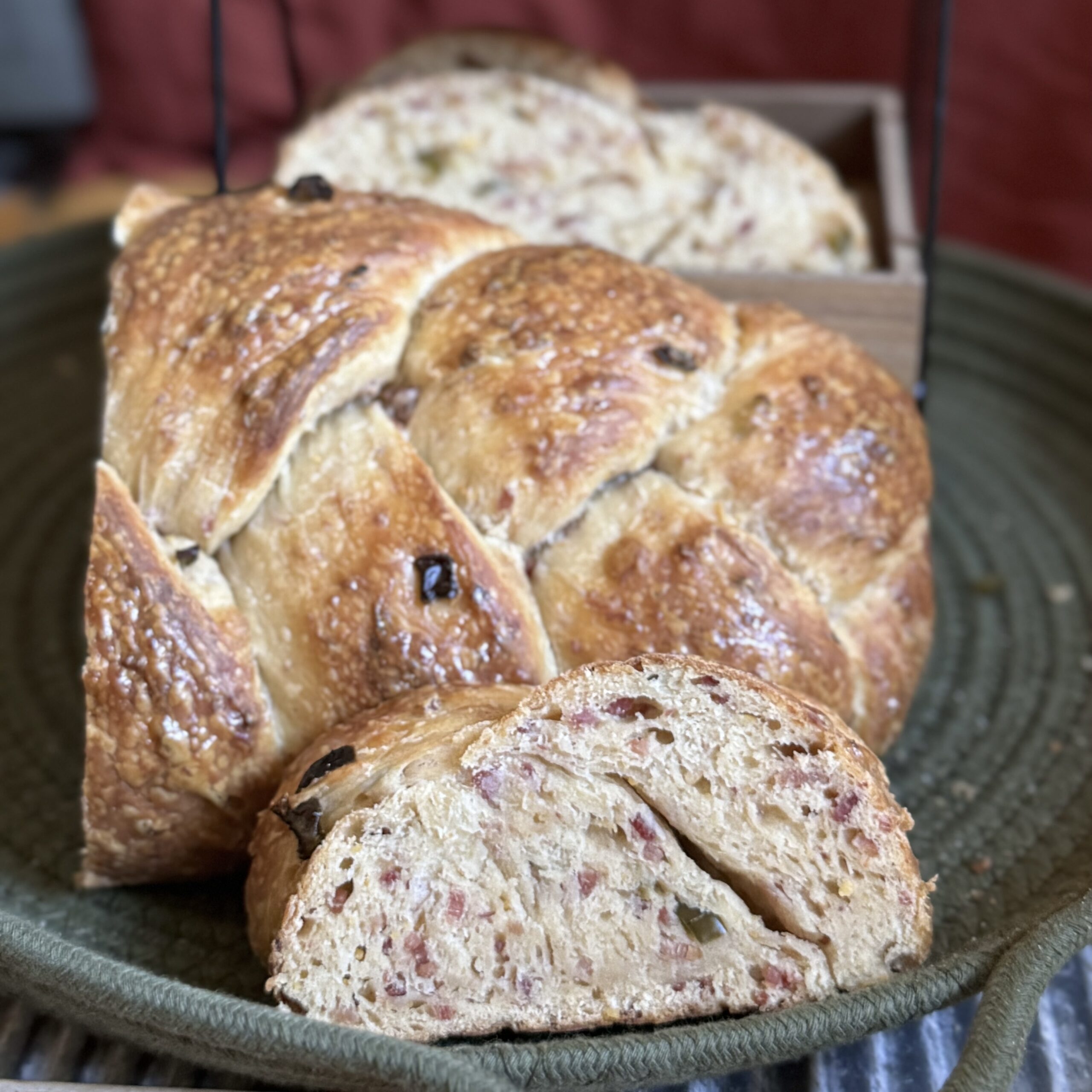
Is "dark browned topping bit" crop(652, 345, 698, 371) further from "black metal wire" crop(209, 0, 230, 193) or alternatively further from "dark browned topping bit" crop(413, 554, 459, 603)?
"black metal wire" crop(209, 0, 230, 193)

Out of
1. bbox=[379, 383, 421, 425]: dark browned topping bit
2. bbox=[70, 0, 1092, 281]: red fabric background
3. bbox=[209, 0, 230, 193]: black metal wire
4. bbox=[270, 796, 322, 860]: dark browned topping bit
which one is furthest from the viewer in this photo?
bbox=[70, 0, 1092, 281]: red fabric background

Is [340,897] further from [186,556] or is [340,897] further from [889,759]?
[889,759]

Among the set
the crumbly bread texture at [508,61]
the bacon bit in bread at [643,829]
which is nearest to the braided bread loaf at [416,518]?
the bacon bit in bread at [643,829]

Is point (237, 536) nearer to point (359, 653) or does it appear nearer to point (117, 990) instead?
point (359, 653)

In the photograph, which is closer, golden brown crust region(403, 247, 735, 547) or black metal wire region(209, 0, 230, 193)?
golden brown crust region(403, 247, 735, 547)

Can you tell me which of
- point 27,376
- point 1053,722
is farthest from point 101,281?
point 1053,722

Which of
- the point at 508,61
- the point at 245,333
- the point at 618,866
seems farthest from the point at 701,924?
the point at 508,61

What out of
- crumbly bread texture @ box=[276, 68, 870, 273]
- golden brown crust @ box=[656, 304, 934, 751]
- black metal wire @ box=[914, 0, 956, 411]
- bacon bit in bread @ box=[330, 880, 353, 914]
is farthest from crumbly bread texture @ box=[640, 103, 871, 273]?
bacon bit in bread @ box=[330, 880, 353, 914]

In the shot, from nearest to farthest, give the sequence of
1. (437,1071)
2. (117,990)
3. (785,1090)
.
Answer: (437,1071), (117,990), (785,1090)
